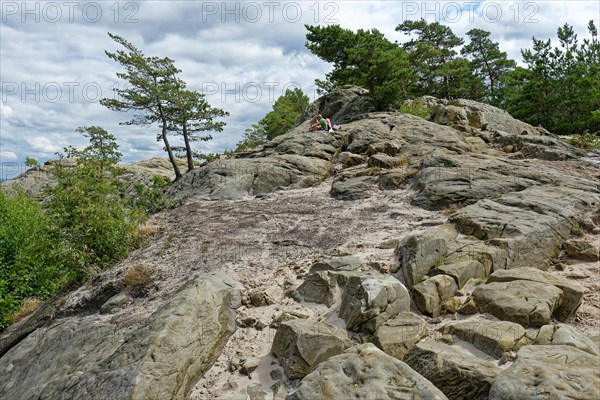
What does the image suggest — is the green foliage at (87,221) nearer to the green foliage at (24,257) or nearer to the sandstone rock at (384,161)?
the green foliage at (24,257)

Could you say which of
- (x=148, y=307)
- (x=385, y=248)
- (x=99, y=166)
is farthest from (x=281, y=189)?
(x=148, y=307)

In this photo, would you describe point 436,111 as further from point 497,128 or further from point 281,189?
point 281,189

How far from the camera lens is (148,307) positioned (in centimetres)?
699

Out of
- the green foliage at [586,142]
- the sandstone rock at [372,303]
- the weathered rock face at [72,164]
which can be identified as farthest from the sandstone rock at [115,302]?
the weathered rock face at [72,164]

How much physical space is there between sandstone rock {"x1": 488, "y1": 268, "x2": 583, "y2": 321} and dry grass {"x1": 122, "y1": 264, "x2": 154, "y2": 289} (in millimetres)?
7197

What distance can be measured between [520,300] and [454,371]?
2141 millimetres

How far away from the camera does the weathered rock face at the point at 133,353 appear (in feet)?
14.6

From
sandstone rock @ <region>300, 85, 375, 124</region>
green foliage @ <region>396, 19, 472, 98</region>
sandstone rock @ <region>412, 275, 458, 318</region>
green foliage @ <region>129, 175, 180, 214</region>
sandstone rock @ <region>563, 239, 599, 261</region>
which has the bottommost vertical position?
sandstone rock @ <region>412, 275, 458, 318</region>

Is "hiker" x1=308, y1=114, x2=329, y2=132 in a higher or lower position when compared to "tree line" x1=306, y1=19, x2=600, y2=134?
lower

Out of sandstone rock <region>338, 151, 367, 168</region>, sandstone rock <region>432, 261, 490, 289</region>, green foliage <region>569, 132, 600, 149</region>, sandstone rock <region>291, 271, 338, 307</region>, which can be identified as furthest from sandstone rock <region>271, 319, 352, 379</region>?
green foliage <region>569, 132, 600, 149</region>

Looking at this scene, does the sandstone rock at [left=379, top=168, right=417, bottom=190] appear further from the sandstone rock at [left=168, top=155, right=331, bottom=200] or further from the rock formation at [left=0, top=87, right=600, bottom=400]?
the sandstone rock at [left=168, top=155, right=331, bottom=200]

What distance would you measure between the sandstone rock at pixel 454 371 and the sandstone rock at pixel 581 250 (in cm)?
463

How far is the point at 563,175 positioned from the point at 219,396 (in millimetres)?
12797

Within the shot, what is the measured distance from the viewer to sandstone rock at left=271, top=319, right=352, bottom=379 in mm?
4801
